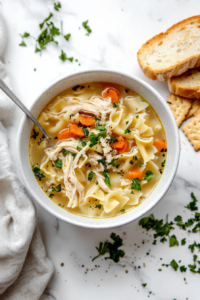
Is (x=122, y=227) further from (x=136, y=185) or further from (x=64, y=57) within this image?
(x=64, y=57)

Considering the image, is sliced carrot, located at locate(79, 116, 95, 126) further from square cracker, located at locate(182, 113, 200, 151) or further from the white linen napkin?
square cracker, located at locate(182, 113, 200, 151)

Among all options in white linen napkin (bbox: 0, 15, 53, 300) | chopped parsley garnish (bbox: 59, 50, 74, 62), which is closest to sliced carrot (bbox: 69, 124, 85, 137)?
white linen napkin (bbox: 0, 15, 53, 300)

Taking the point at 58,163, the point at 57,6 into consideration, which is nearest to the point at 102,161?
the point at 58,163

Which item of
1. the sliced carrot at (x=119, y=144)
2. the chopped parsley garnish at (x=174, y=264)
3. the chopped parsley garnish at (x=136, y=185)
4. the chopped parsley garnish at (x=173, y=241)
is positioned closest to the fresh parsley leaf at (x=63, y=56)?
the sliced carrot at (x=119, y=144)

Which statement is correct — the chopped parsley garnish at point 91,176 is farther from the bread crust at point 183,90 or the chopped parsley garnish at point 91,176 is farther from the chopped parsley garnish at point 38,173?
the bread crust at point 183,90

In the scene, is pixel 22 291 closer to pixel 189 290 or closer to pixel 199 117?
pixel 189 290
